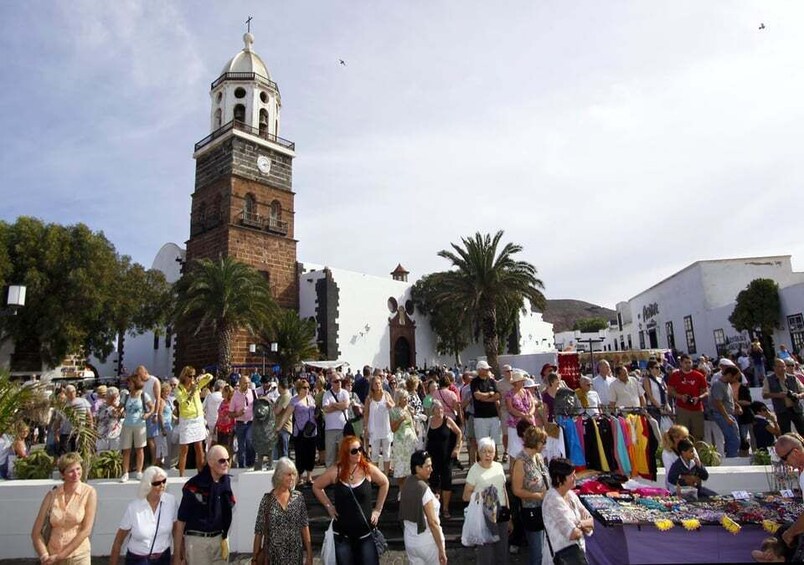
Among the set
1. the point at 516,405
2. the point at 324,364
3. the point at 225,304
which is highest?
the point at 225,304

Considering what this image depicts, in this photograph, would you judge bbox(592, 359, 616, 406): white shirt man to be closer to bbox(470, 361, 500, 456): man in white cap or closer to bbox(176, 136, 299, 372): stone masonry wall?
bbox(470, 361, 500, 456): man in white cap

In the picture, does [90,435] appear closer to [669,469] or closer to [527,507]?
[527,507]

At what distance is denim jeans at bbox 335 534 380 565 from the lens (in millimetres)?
4340

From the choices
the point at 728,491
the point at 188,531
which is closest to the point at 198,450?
the point at 188,531

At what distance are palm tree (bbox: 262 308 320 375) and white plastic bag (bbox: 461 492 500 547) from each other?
2077 cm

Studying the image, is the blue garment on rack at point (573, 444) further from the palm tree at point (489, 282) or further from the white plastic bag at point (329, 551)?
the palm tree at point (489, 282)

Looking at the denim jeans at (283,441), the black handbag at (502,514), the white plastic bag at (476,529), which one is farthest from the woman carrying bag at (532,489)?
the denim jeans at (283,441)

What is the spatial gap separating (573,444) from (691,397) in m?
2.56

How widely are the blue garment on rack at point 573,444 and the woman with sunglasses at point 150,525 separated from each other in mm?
4680

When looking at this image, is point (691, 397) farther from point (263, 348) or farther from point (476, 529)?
point (263, 348)

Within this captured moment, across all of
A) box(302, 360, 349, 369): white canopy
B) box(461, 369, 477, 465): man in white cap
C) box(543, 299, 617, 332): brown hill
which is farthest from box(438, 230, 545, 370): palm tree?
box(543, 299, 617, 332): brown hill

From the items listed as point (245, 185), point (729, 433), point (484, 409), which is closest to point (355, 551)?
point (484, 409)

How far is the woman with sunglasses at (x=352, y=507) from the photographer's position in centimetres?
436

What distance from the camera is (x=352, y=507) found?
439cm
